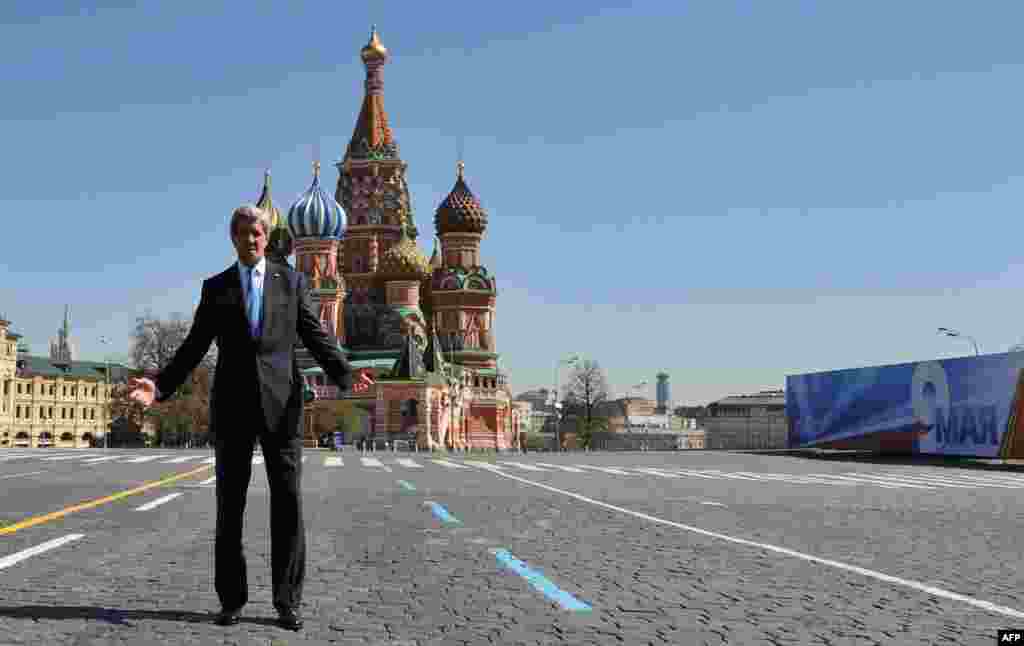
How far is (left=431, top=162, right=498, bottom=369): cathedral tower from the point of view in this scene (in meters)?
95.9

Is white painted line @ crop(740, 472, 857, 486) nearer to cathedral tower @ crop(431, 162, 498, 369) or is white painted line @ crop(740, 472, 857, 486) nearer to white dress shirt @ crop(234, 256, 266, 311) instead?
white dress shirt @ crop(234, 256, 266, 311)

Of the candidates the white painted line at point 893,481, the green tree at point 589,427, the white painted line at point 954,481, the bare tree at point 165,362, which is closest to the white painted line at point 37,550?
the white painted line at point 893,481

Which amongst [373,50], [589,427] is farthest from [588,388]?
[373,50]

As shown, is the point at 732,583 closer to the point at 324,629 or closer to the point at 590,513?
the point at 324,629

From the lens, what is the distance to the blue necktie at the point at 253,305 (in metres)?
5.57

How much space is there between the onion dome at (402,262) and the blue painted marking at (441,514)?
281 ft

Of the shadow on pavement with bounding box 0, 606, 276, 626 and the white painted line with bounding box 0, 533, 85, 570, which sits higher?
the white painted line with bounding box 0, 533, 85, 570

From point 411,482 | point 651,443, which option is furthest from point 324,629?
point 651,443

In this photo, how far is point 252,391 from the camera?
5520mm

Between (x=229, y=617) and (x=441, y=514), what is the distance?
6549 millimetres

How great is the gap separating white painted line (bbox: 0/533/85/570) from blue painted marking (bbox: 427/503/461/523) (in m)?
3.55

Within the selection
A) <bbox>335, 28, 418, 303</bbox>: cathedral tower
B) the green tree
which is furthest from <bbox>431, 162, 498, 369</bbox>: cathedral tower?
the green tree

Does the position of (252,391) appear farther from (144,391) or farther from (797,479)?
(797,479)

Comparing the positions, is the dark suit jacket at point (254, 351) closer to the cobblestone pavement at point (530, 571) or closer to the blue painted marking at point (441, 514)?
the cobblestone pavement at point (530, 571)
